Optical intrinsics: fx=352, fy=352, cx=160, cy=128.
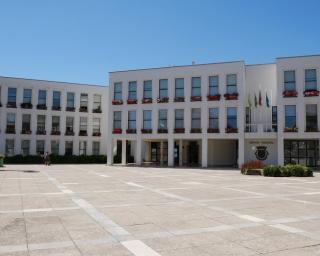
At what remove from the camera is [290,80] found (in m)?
36.8

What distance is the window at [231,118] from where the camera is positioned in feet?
128

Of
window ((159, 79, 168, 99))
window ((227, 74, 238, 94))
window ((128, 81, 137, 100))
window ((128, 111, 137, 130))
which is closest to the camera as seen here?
window ((227, 74, 238, 94))

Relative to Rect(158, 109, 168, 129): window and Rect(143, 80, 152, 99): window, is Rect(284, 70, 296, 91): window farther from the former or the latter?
Rect(143, 80, 152, 99): window

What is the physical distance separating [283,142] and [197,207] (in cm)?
2747

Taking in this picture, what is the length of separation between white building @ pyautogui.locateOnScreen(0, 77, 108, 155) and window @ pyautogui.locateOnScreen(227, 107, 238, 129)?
2458 centimetres

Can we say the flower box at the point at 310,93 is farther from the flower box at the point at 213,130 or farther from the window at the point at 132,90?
the window at the point at 132,90

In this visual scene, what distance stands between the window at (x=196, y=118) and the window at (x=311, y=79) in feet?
39.1

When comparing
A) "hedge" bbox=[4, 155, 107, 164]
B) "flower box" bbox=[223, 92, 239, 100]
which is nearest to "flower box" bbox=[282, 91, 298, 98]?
"flower box" bbox=[223, 92, 239, 100]

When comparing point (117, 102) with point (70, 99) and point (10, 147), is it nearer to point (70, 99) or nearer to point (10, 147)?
point (70, 99)

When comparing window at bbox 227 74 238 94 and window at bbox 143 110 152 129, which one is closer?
window at bbox 227 74 238 94

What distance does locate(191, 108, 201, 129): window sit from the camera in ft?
135

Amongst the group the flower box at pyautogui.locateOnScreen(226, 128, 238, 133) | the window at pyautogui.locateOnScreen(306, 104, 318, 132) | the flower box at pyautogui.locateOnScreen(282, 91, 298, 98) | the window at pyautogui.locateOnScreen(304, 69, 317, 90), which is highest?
the window at pyautogui.locateOnScreen(304, 69, 317, 90)

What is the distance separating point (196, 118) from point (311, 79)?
1301 centimetres

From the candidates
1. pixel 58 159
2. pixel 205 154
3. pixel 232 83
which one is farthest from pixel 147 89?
pixel 58 159
